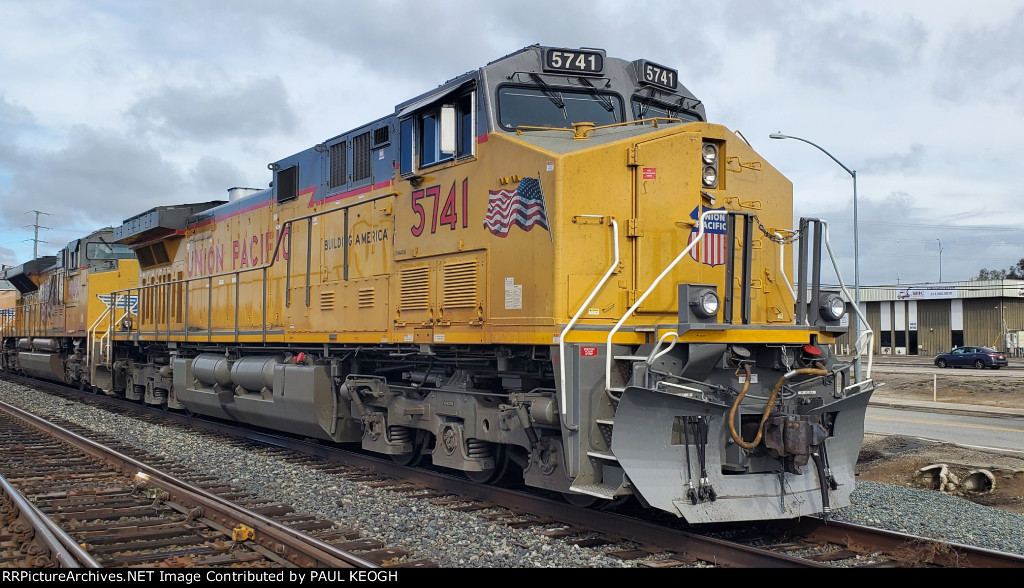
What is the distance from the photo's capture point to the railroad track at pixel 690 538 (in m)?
5.29

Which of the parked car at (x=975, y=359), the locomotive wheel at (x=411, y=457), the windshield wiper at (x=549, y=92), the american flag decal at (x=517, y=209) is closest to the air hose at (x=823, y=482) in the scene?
the american flag decal at (x=517, y=209)

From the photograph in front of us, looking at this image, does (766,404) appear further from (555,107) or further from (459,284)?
(555,107)

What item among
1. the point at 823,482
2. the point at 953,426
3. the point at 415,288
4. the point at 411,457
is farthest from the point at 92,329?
the point at 953,426

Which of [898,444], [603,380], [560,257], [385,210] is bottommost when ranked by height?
[898,444]

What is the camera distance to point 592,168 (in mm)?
6266

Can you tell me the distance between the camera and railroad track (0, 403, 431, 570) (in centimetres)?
538

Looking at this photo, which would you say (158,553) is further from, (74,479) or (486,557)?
(74,479)

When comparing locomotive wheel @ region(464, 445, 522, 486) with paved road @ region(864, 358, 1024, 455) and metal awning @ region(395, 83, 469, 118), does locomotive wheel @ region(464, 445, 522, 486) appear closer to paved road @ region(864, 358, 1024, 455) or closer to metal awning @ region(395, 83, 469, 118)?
metal awning @ region(395, 83, 469, 118)

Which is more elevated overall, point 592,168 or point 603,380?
point 592,168

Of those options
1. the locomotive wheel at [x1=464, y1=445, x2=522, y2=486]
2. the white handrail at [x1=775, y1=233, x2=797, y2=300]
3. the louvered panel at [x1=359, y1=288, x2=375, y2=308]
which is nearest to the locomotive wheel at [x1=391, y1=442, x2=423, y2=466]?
the locomotive wheel at [x1=464, y1=445, x2=522, y2=486]

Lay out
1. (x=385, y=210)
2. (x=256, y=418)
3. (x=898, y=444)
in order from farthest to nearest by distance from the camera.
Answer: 1. (x=898, y=444)
2. (x=256, y=418)
3. (x=385, y=210)

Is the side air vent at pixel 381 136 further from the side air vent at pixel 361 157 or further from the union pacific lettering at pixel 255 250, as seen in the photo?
the union pacific lettering at pixel 255 250
